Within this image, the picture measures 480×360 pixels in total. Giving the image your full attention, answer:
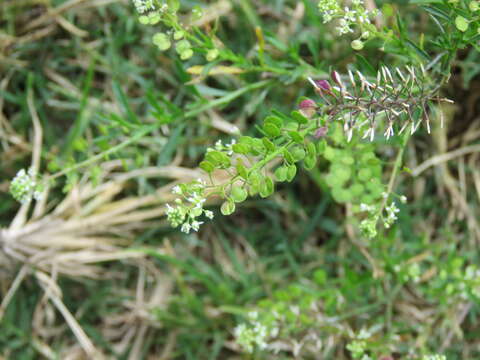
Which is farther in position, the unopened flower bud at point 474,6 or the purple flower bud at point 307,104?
the purple flower bud at point 307,104

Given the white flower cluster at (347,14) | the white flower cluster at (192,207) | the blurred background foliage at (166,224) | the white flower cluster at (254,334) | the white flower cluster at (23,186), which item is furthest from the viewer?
the blurred background foliage at (166,224)

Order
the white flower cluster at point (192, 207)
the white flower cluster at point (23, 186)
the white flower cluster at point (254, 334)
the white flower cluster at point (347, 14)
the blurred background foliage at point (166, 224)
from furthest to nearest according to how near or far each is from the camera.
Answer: the blurred background foliage at point (166, 224) → the white flower cluster at point (254, 334) → the white flower cluster at point (23, 186) → the white flower cluster at point (347, 14) → the white flower cluster at point (192, 207)

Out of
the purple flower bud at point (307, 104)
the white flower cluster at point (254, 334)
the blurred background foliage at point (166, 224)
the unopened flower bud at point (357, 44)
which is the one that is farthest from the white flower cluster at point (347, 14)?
the white flower cluster at point (254, 334)

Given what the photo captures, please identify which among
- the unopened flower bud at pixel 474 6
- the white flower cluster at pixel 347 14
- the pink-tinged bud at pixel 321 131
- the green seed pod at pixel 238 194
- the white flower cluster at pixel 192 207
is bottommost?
the pink-tinged bud at pixel 321 131

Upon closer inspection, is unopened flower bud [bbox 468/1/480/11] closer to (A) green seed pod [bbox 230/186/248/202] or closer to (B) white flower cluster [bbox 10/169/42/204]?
(A) green seed pod [bbox 230/186/248/202]

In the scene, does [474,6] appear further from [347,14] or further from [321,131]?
[321,131]

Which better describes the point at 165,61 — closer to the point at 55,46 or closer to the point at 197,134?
the point at 197,134

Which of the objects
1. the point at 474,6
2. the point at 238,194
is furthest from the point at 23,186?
the point at 474,6

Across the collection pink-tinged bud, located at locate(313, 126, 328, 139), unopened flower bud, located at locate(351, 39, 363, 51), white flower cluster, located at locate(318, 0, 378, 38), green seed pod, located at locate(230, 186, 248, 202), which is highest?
white flower cluster, located at locate(318, 0, 378, 38)

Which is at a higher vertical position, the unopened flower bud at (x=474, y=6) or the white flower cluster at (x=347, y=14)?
the white flower cluster at (x=347, y=14)

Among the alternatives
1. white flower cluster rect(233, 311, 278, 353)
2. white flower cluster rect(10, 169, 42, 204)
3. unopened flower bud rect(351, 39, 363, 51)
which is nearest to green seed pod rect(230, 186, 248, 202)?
unopened flower bud rect(351, 39, 363, 51)

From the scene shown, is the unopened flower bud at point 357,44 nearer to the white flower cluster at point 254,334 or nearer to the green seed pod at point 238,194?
the green seed pod at point 238,194
